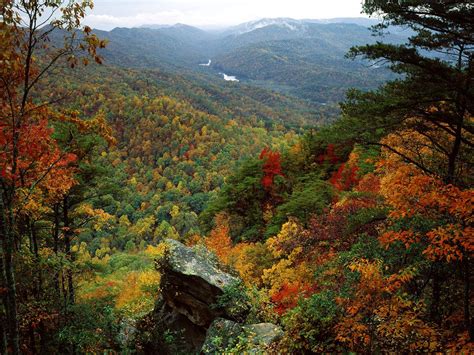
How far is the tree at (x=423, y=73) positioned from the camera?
914cm

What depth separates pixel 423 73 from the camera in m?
10.2

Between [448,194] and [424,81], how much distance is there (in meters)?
3.76

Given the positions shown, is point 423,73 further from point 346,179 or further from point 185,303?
point 346,179

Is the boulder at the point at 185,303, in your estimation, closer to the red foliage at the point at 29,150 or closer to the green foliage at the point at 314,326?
the green foliage at the point at 314,326

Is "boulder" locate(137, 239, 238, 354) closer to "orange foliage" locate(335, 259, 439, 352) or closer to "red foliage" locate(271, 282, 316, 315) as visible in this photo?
"red foliage" locate(271, 282, 316, 315)

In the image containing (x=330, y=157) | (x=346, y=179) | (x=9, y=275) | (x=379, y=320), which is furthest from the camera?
(x=330, y=157)

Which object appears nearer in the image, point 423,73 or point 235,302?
point 423,73

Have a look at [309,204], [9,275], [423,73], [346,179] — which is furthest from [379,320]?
[346,179]

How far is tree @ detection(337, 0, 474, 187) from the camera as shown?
914 centimetres

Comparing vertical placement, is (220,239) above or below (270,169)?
below

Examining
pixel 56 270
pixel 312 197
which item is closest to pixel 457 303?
pixel 56 270

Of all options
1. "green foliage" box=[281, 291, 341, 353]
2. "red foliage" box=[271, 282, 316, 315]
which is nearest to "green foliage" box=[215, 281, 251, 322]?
"green foliage" box=[281, 291, 341, 353]

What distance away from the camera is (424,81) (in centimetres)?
1020

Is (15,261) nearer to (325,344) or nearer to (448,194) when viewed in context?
(325,344)
